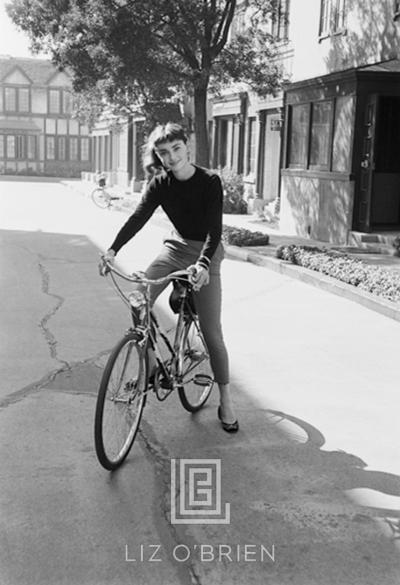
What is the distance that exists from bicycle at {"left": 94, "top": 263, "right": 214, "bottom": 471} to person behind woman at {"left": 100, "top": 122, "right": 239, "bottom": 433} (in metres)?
0.11

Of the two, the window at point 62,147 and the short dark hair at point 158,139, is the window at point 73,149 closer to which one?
the window at point 62,147

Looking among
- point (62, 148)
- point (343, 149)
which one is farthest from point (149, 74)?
point (62, 148)

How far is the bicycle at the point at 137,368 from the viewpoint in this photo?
4.34m

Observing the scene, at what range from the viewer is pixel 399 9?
14.7 m

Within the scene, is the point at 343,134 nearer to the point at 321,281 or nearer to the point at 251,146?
the point at 321,281

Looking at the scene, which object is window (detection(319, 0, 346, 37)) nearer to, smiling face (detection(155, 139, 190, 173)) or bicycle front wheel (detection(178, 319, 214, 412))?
bicycle front wheel (detection(178, 319, 214, 412))

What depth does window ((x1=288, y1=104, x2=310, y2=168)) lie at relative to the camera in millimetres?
17797

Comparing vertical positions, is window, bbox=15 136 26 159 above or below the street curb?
above

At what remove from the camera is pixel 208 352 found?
16.7ft

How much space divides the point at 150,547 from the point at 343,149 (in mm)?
Result: 13360

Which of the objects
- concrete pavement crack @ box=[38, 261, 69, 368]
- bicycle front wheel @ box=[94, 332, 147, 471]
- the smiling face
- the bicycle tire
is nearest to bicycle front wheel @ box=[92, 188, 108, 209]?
the bicycle tire

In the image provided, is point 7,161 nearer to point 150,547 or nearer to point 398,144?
point 398,144

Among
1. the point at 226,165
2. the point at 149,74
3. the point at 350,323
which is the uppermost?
the point at 149,74

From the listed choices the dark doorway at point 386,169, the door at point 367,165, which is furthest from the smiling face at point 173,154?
the dark doorway at point 386,169
